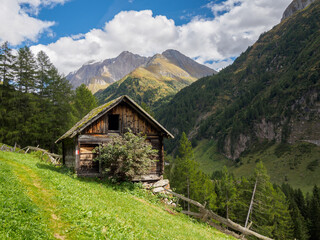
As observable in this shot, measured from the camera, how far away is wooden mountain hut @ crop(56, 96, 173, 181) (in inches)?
835

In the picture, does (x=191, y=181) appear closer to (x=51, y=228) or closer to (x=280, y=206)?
(x=280, y=206)

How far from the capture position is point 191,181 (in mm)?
50688

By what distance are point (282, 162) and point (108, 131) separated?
118 meters

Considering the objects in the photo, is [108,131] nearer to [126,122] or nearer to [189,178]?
[126,122]

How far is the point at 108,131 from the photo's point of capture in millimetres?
22297

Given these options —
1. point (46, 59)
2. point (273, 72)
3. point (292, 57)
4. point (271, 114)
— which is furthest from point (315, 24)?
point (46, 59)

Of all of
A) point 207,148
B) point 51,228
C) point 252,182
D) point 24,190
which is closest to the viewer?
point 51,228

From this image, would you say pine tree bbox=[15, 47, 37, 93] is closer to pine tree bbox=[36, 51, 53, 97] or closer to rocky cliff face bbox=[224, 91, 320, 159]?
pine tree bbox=[36, 51, 53, 97]

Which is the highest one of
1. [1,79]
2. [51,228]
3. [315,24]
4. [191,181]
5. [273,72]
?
[315,24]

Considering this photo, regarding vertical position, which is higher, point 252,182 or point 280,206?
point 252,182

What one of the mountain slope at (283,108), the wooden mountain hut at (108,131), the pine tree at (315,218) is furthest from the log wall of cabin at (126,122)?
the mountain slope at (283,108)

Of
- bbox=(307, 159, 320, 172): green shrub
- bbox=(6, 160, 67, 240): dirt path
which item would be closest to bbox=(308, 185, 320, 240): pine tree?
bbox=(307, 159, 320, 172): green shrub

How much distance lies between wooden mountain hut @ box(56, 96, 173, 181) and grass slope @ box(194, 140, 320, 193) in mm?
91281

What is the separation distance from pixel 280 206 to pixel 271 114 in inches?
4667
